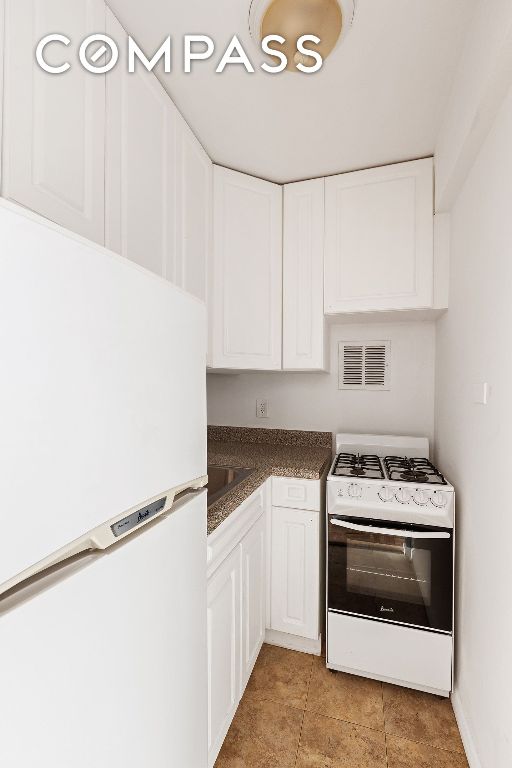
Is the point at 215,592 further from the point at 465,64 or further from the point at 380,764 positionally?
the point at 465,64

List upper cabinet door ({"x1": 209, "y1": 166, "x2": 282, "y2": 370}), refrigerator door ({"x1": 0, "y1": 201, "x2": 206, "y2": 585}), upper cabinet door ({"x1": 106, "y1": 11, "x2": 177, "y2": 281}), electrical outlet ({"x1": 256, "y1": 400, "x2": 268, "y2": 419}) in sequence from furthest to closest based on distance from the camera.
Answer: electrical outlet ({"x1": 256, "y1": 400, "x2": 268, "y2": 419}) → upper cabinet door ({"x1": 209, "y1": 166, "x2": 282, "y2": 370}) → upper cabinet door ({"x1": 106, "y1": 11, "x2": 177, "y2": 281}) → refrigerator door ({"x1": 0, "y1": 201, "x2": 206, "y2": 585})

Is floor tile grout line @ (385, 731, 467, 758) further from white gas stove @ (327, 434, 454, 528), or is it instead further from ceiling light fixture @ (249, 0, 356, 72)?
ceiling light fixture @ (249, 0, 356, 72)

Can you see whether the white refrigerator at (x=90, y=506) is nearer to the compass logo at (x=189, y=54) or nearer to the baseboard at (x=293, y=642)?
the compass logo at (x=189, y=54)

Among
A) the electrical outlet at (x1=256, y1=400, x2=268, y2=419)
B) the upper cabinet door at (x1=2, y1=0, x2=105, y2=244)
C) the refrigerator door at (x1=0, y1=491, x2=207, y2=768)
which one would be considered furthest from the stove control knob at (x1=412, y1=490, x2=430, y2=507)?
the upper cabinet door at (x1=2, y1=0, x2=105, y2=244)

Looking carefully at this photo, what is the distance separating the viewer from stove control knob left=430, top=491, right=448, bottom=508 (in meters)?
1.58

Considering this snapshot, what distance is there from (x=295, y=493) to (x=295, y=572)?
373 mm

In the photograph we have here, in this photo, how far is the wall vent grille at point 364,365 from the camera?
2.34 metres

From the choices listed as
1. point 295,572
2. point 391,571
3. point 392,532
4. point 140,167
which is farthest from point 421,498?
point 140,167

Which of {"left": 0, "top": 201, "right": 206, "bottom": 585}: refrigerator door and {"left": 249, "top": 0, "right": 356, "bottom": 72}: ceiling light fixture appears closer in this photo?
{"left": 0, "top": 201, "right": 206, "bottom": 585}: refrigerator door

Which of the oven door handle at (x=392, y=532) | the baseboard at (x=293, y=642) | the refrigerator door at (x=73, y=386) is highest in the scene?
the refrigerator door at (x=73, y=386)

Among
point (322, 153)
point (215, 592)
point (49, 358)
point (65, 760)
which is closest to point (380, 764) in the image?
point (215, 592)

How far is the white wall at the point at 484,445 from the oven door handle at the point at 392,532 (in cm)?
10

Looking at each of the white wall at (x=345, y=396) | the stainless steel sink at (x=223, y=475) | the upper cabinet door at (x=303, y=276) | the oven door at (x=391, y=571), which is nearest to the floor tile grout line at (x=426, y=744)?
the oven door at (x=391, y=571)

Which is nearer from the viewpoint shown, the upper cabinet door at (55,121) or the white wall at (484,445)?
the upper cabinet door at (55,121)
